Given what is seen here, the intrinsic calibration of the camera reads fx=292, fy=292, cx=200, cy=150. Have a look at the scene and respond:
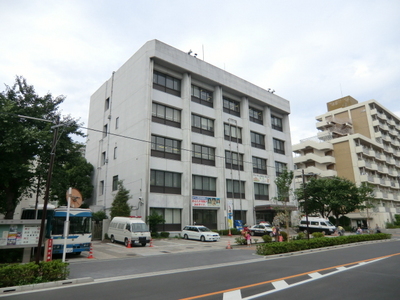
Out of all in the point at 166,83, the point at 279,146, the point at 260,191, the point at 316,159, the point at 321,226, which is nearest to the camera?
the point at 166,83

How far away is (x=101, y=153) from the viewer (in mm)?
40094

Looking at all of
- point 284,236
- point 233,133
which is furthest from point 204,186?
point 284,236

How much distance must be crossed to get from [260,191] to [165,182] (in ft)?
53.5

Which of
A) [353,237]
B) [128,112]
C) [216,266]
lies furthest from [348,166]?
[216,266]

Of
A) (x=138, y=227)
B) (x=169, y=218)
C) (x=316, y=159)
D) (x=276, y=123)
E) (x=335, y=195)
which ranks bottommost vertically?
(x=138, y=227)

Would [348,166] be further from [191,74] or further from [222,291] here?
[222,291]

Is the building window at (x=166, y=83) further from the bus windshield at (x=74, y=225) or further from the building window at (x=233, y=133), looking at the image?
the bus windshield at (x=74, y=225)

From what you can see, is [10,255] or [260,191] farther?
[260,191]

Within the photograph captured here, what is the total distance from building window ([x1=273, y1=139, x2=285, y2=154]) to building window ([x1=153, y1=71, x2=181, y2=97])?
19537mm

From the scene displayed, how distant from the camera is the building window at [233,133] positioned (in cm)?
4041

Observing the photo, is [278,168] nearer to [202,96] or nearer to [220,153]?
[220,153]

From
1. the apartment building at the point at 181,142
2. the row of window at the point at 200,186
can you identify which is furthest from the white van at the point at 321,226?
the row of window at the point at 200,186

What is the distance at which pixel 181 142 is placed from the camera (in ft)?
115

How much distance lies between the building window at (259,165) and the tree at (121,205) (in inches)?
778
